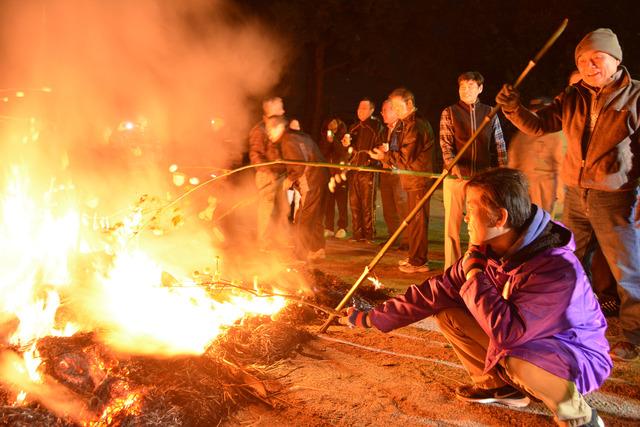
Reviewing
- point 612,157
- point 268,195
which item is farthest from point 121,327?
point 268,195

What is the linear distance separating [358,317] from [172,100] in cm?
712

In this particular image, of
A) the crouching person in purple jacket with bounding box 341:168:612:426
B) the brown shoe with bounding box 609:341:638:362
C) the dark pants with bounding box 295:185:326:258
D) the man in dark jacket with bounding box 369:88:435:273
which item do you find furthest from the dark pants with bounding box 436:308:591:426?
the dark pants with bounding box 295:185:326:258

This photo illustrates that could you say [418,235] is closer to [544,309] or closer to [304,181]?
[304,181]

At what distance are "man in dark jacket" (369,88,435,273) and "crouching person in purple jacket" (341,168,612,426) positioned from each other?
3906mm

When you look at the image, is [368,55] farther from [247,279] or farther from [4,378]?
[4,378]

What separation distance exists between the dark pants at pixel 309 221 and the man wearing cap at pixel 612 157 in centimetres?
382

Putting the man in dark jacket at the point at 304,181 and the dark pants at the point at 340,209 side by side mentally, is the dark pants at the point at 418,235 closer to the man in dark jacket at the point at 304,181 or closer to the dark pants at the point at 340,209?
the man in dark jacket at the point at 304,181

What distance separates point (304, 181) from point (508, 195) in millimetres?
5037

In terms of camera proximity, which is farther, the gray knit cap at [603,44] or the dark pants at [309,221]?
the dark pants at [309,221]

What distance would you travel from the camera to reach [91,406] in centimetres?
341

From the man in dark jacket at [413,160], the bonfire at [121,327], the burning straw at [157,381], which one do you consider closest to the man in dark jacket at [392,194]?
the man in dark jacket at [413,160]

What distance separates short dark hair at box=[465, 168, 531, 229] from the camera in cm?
307

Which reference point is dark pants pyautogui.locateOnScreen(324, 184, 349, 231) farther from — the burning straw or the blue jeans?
the blue jeans

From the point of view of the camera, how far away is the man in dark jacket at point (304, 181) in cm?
781
